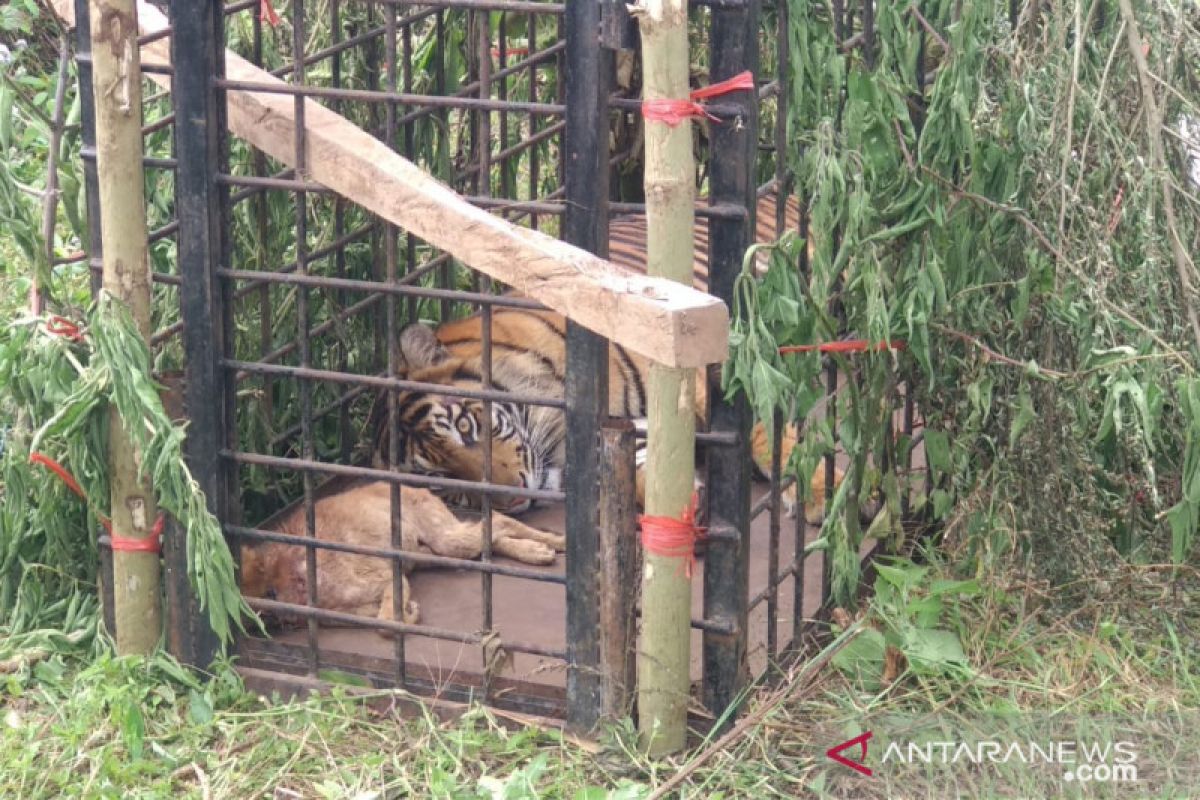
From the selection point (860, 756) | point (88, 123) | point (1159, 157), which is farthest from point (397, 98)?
point (860, 756)

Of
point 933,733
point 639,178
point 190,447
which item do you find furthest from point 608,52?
point 639,178

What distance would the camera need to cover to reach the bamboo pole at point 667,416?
11.2 ft

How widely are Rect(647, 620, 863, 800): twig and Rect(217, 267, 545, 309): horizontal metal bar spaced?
1016 mm

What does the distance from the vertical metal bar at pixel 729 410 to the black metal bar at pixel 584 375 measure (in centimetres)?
24

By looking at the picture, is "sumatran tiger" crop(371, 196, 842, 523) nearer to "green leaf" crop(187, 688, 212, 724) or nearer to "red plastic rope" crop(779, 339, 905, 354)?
"red plastic rope" crop(779, 339, 905, 354)

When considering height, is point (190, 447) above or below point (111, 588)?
above

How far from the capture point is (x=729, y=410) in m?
3.67

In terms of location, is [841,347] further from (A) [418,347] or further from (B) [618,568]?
(A) [418,347]

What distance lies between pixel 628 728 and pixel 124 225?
1614 millimetres

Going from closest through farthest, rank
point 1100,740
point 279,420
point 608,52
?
point 608,52 < point 1100,740 < point 279,420

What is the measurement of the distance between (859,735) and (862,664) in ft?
1.16

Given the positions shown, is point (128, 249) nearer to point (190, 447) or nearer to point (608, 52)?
point (190, 447)

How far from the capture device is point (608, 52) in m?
3.56

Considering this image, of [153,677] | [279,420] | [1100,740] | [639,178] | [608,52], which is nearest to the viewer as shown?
[608,52]
